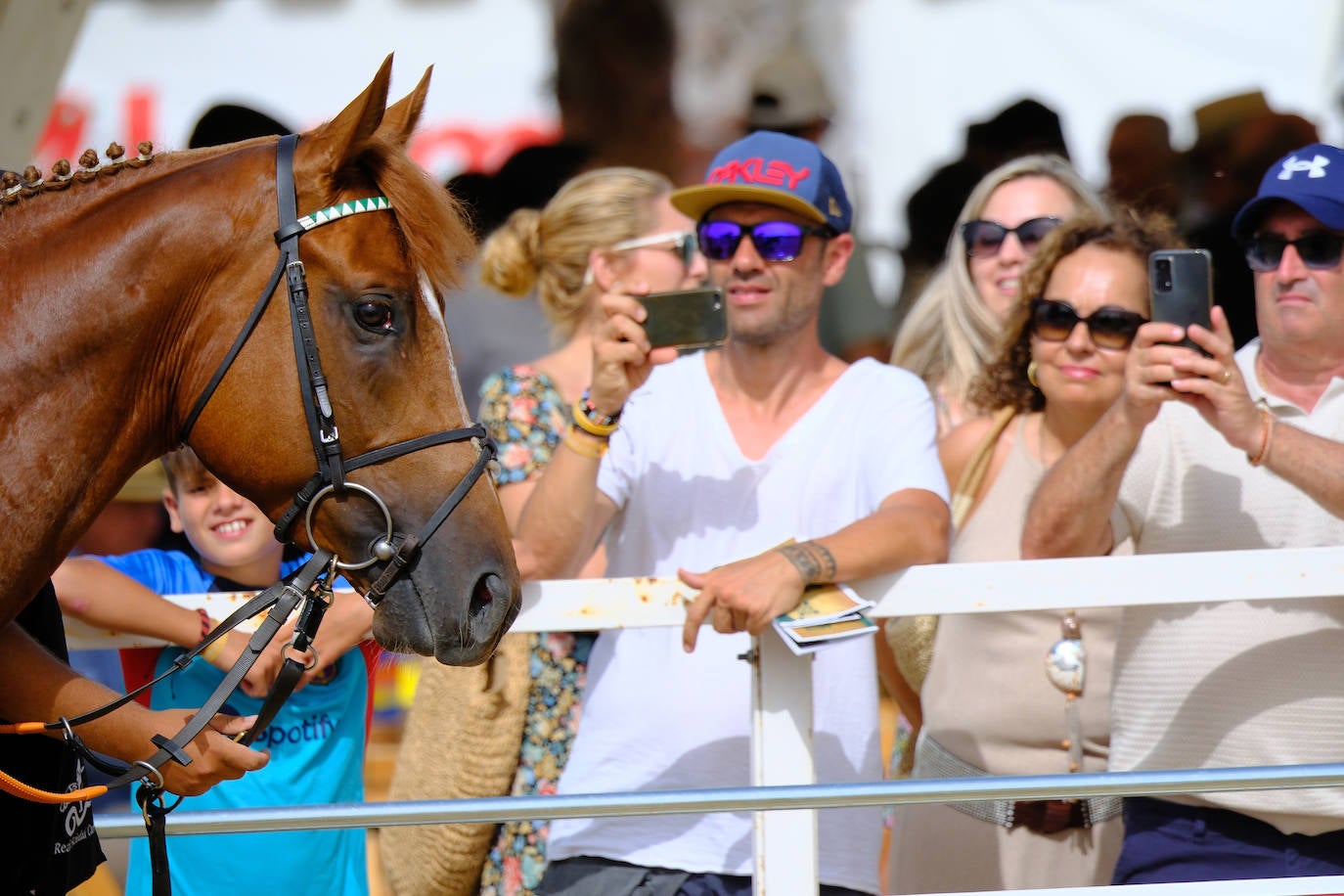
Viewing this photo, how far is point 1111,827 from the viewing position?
3209 millimetres

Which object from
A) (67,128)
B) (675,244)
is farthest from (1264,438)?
(67,128)

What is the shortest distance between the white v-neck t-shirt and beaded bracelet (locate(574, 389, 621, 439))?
22 cm

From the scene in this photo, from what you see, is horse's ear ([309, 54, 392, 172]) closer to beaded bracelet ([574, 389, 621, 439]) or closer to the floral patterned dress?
beaded bracelet ([574, 389, 621, 439])

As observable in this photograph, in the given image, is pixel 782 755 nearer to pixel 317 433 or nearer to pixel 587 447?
pixel 587 447

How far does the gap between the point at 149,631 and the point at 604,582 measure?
2.92 ft

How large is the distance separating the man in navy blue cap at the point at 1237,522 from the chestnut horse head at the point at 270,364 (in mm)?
1247

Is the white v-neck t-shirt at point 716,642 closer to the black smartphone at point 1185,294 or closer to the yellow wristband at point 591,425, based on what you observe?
the yellow wristband at point 591,425

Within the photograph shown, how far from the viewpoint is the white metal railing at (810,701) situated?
7.81 feet

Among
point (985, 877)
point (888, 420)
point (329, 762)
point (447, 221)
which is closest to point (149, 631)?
point (329, 762)

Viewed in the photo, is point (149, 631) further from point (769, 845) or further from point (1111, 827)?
point (1111, 827)

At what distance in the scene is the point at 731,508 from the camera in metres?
3.13

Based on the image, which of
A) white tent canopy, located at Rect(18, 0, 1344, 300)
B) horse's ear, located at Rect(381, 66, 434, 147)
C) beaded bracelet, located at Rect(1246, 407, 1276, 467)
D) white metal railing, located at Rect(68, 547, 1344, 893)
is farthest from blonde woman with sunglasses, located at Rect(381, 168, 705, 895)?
white tent canopy, located at Rect(18, 0, 1344, 300)

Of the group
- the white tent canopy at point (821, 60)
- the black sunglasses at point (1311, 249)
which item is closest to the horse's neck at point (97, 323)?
the black sunglasses at point (1311, 249)

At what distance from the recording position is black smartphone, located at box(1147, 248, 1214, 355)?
2.75 m
